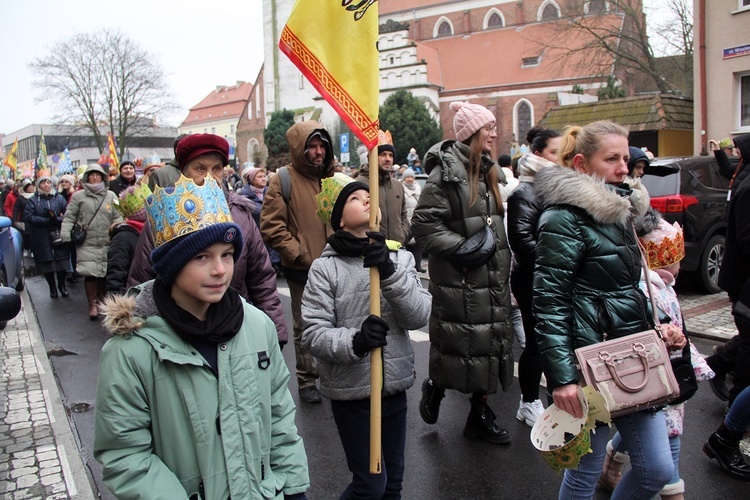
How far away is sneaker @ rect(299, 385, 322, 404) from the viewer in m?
5.47

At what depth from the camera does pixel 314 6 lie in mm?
2998

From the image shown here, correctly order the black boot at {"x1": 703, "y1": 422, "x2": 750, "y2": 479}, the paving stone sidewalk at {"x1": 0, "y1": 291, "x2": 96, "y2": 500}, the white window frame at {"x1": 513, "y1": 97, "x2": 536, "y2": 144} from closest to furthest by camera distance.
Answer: the black boot at {"x1": 703, "y1": 422, "x2": 750, "y2": 479} < the paving stone sidewalk at {"x1": 0, "y1": 291, "x2": 96, "y2": 500} < the white window frame at {"x1": 513, "y1": 97, "x2": 536, "y2": 144}

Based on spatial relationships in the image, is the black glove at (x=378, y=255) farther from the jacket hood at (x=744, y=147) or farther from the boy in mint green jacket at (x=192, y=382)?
the jacket hood at (x=744, y=147)

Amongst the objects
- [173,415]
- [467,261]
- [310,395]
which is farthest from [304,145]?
[173,415]

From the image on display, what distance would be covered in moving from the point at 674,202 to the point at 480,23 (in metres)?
55.2

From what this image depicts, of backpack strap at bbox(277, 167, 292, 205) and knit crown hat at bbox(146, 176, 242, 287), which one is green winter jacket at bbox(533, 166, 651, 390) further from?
backpack strap at bbox(277, 167, 292, 205)

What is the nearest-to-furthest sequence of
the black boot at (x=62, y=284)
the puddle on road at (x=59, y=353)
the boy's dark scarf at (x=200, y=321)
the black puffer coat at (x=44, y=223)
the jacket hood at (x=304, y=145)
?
the boy's dark scarf at (x=200, y=321)
the jacket hood at (x=304, y=145)
the puddle on road at (x=59, y=353)
the black puffer coat at (x=44, y=223)
the black boot at (x=62, y=284)

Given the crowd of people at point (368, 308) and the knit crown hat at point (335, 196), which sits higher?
the knit crown hat at point (335, 196)

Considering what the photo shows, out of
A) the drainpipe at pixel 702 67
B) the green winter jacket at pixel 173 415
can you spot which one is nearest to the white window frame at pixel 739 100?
the drainpipe at pixel 702 67

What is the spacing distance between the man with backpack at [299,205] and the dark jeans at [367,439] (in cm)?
229

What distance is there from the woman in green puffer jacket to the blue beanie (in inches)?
54.1

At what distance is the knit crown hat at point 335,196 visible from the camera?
308 centimetres

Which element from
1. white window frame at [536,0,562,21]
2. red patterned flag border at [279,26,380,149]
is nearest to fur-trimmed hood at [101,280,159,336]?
red patterned flag border at [279,26,380,149]

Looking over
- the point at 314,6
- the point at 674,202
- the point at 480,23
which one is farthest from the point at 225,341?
the point at 480,23
